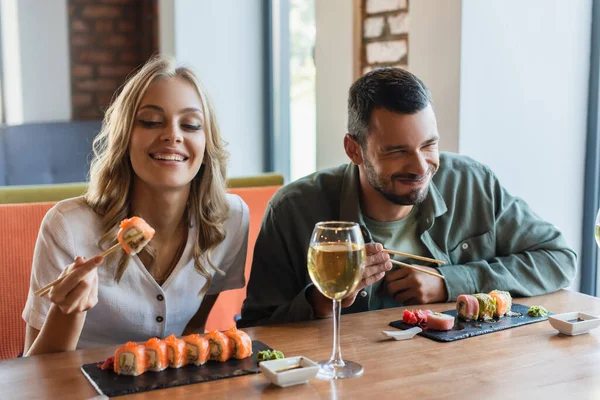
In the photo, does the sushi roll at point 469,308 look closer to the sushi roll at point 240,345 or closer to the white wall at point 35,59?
the sushi roll at point 240,345

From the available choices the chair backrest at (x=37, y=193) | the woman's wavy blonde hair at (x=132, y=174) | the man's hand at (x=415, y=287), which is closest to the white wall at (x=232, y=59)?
the chair backrest at (x=37, y=193)

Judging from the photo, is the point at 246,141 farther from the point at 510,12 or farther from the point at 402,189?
the point at 402,189

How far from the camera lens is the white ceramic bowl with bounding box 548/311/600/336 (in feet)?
4.90

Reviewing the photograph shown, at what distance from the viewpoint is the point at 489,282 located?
1860 millimetres

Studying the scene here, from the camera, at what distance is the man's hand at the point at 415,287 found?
1.78 m

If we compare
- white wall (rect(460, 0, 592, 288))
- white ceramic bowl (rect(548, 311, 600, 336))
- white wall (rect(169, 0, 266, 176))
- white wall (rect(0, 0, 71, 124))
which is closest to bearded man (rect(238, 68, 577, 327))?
white ceramic bowl (rect(548, 311, 600, 336))

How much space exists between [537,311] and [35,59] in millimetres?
4091

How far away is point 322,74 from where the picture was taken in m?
3.13

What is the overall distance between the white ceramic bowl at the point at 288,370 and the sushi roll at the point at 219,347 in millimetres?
104

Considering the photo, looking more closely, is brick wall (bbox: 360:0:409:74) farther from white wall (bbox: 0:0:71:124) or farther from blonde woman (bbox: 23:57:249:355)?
white wall (bbox: 0:0:71:124)

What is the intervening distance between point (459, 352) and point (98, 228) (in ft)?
3.20

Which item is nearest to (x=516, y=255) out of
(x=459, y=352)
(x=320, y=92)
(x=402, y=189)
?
(x=402, y=189)

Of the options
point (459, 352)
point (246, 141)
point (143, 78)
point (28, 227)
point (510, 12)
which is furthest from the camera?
point (246, 141)

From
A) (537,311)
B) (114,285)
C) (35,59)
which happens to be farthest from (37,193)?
(35,59)
